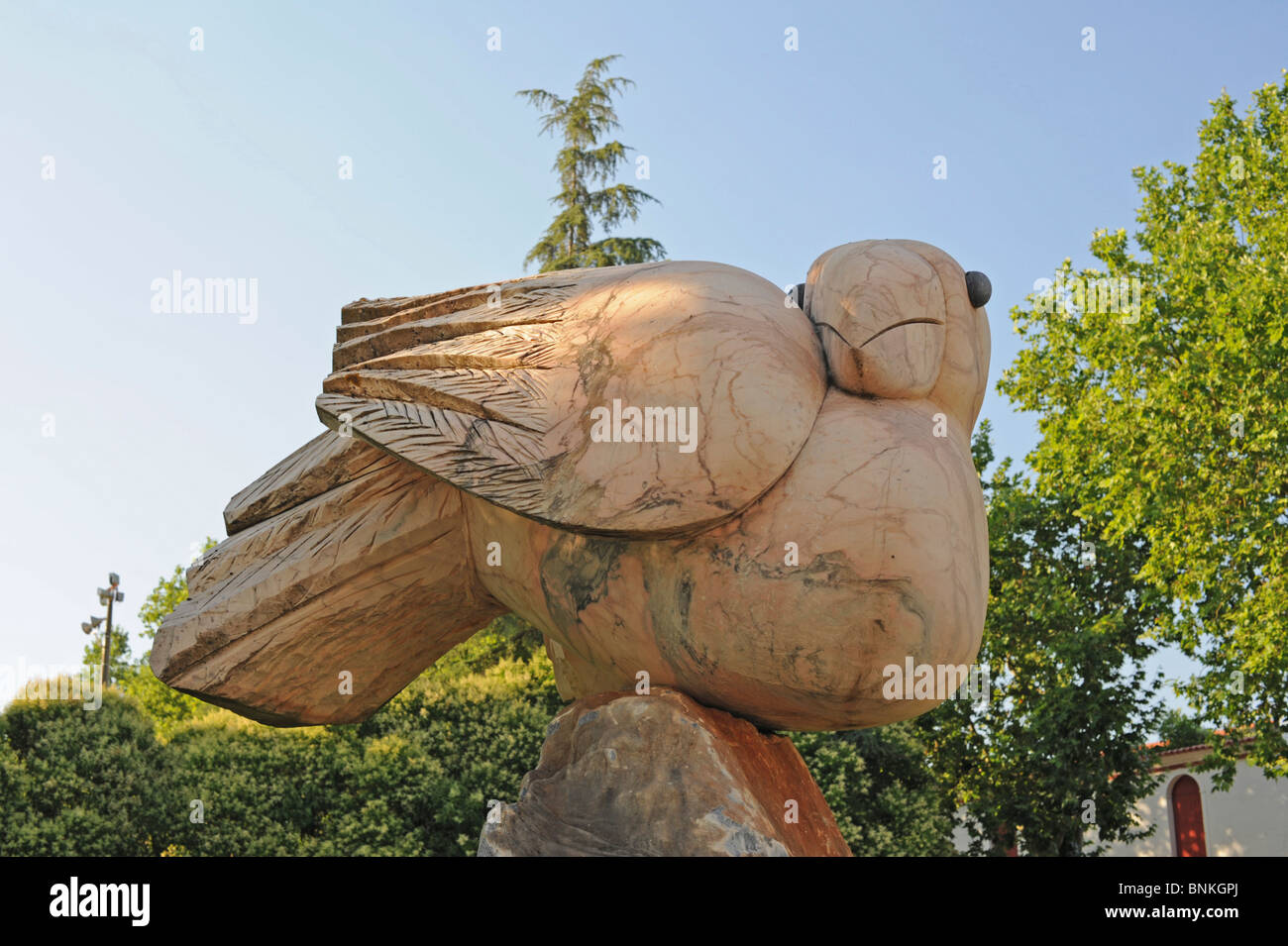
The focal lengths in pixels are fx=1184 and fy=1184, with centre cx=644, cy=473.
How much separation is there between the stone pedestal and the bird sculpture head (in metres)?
1.19

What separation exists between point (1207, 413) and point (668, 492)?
11039 millimetres

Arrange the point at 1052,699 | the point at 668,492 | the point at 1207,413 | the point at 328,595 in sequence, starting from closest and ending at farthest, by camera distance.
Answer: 1. the point at 668,492
2. the point at 328,595
3. the point at 1207,413
4. the point at 1052,699

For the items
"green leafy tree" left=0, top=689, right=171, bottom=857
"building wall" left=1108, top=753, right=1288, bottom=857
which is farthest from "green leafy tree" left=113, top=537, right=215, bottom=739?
"building wall" left=1108, top=753, right=1288, bottom=857

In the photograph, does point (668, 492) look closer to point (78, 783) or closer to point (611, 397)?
point (611, 397)

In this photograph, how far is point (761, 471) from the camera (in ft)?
11.2

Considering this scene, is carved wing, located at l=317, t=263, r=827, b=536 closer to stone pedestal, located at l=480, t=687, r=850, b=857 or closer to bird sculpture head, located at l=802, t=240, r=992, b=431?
bird sculpture head, located at l=802, t=240, r=992, b=431

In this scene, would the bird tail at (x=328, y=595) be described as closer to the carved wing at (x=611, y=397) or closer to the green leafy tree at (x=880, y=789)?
the carved wing at (x=611, y=397)

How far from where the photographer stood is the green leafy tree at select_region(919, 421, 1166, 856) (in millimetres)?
14680

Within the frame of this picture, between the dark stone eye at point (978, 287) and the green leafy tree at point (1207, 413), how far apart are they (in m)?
9.28

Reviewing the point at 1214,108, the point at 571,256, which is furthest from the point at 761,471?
the point at 1214,108

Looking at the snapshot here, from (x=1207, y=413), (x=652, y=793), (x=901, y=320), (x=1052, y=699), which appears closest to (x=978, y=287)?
(x=901, y=320)

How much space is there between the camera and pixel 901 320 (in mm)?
3678

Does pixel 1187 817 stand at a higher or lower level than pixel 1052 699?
lower
